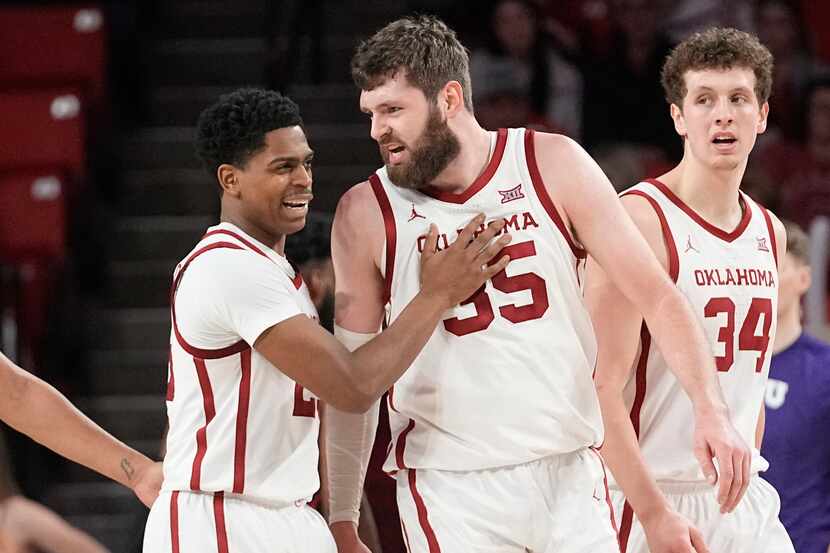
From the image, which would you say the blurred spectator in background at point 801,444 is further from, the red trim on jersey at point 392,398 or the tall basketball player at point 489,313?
the red trim on jersey at point 392,398

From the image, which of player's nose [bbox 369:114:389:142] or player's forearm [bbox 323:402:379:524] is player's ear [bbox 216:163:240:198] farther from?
player's forearm [bbox 323:402:379:524]

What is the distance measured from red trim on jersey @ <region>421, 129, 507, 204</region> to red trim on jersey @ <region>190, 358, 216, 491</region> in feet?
2.79

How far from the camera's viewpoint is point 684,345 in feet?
13.4

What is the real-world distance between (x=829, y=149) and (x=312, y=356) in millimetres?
5545

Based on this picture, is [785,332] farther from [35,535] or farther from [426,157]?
[35,535]

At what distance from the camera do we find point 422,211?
4.23m

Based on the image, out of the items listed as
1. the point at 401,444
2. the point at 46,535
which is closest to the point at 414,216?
the point at 401,444

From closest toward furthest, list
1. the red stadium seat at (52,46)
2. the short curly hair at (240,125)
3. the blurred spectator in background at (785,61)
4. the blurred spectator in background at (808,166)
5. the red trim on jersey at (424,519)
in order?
the short curly hair at (240,125) < the red trim on jersey at (424,519) < the blurred spectator in background at (808,166) < the blurred spectator in background at (785,61) < the red stadium seat at (52,46)

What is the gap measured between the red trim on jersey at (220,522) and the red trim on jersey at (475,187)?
3.47 feet

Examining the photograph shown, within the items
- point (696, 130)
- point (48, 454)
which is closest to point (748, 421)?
point (696, 130)

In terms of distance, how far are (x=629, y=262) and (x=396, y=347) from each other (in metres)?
0.72

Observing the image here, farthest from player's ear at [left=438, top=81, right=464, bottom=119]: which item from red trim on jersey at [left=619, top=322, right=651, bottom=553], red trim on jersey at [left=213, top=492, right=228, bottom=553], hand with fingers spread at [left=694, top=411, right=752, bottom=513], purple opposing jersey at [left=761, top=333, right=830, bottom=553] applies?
purple opposing jersey at [left=761, top=333, right=830, bottom=553]

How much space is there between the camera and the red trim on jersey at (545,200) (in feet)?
13.6

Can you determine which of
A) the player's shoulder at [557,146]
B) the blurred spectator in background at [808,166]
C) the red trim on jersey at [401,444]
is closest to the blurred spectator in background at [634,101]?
the blurred spectator in background at [808,166]
